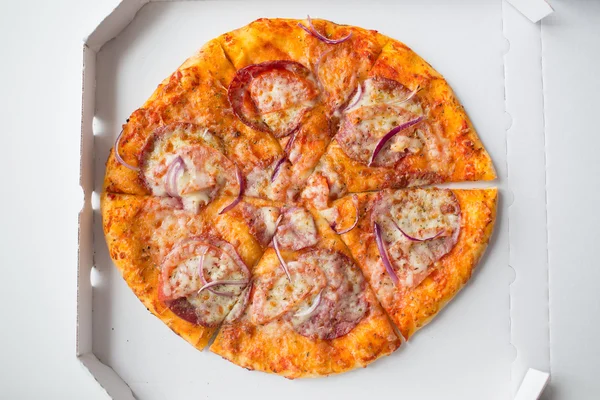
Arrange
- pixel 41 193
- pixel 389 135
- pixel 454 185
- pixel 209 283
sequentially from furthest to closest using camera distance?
pixel 41 193 → pixel 454 185 → pixel 389 135 → pixel 209 283

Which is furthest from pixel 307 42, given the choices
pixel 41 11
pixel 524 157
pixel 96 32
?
pixel 41 11

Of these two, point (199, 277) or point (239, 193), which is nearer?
point (199, 277)

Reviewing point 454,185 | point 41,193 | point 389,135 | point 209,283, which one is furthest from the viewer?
point 41,193

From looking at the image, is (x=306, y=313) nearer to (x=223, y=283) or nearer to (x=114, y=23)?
(x=223, y=283)

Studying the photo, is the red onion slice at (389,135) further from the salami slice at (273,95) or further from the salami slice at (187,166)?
the salami slice at (187,166)

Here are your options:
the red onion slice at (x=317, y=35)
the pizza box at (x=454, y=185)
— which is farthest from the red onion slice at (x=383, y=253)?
the red onion slice at (x=317, y=35)

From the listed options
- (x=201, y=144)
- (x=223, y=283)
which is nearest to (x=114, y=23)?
(x=201, y=144)
